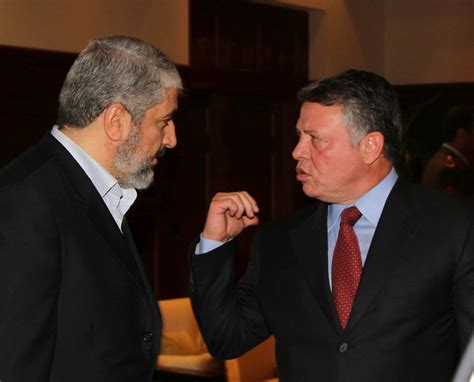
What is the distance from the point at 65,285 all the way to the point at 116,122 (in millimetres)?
496

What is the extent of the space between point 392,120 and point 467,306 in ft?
2.10

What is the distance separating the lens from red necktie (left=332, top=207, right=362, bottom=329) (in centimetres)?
281

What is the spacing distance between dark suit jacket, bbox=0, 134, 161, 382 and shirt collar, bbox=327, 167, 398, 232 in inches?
26.2

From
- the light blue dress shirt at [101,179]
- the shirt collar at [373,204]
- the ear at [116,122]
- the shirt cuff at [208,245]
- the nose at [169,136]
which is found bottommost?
the shirt cuff at [208,245]

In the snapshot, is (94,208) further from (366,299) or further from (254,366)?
(254,366)

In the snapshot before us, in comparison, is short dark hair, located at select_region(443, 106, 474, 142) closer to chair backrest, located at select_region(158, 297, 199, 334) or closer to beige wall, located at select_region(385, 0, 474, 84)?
beige wall, located at select_region(385, 0, 474, 84)

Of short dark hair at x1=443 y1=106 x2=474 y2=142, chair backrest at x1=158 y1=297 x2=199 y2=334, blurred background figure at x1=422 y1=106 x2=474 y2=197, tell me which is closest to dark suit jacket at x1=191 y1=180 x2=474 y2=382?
chair backrest at x1=158 y1=297 x2=199 y2=334

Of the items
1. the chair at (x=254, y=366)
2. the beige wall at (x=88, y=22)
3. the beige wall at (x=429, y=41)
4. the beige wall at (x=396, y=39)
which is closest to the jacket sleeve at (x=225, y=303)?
the chair at (x=254, y=366)

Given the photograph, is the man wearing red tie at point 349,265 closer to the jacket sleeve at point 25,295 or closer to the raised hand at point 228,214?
the raised hand at point 228,214

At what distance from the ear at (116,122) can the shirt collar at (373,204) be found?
2.31 ft

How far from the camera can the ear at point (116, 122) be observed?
262cm

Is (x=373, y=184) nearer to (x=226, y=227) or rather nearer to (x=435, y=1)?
(x=226, y=227)

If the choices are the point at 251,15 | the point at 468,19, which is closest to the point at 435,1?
the point at 468,19

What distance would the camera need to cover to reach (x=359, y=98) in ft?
9.61
